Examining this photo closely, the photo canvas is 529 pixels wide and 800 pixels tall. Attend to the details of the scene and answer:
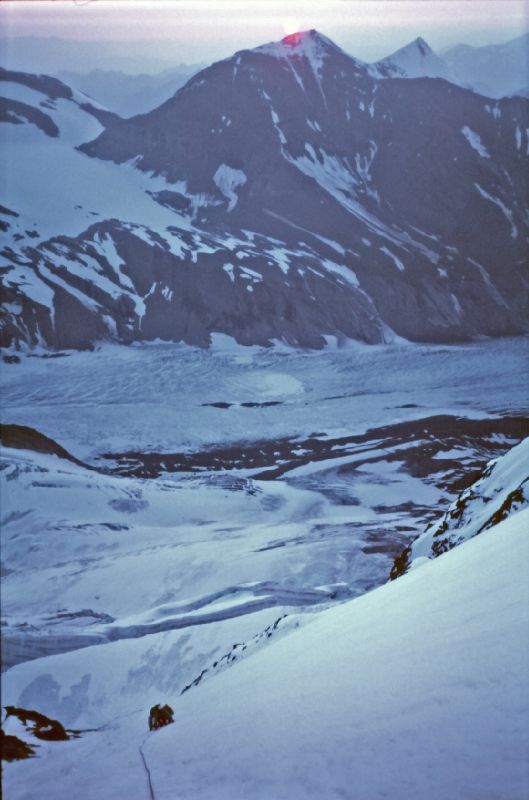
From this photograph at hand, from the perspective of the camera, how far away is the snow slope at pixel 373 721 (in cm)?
580

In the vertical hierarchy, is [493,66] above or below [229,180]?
above

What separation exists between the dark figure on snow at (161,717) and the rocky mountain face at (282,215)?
5965cm

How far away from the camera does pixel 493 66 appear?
127m

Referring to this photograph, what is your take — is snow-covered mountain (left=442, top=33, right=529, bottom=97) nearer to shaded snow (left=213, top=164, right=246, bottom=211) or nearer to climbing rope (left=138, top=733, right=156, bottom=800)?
shaded snow (left=213, top=164, right=246, bottom=211)

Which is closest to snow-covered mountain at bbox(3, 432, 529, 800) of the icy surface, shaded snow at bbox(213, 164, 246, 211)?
the icy surface

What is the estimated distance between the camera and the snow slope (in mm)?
5797

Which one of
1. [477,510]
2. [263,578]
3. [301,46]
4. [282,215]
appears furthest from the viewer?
[301,46]

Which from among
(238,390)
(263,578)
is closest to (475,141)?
(238,390)

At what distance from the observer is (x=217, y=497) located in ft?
121

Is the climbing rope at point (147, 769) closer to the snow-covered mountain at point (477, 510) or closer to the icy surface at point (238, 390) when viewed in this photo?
the snow-covered mountain at point (477, 510)

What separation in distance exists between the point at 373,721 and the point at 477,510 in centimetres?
849

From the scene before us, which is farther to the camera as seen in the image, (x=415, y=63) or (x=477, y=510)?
(x=415, y=63)

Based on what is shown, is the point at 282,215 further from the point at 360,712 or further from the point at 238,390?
the point at 360,712

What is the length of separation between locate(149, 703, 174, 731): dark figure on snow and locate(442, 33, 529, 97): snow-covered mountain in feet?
397
